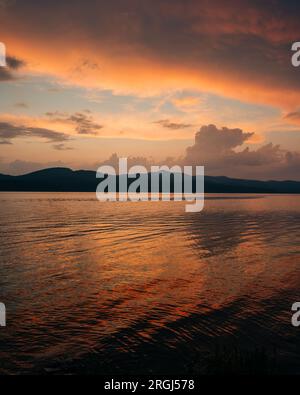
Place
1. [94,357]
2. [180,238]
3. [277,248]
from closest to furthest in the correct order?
1. [94,357]
2. [277,248]
3. [180,238]

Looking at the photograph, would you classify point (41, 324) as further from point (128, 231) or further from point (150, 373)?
point (128, 231)

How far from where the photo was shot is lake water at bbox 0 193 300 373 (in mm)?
14273

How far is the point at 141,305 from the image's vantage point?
66.5ft

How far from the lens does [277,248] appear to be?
39.7 m

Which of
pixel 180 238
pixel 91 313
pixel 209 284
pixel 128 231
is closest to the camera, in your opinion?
pixel 91 313

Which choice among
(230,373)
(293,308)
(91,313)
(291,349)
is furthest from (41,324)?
(293,308)

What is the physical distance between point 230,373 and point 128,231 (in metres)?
41.3

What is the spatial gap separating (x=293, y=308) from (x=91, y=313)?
11.6 metres

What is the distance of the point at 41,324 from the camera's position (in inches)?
680

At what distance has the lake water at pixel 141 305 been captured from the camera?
14.3 meters

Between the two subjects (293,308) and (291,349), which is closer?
(291,349)
